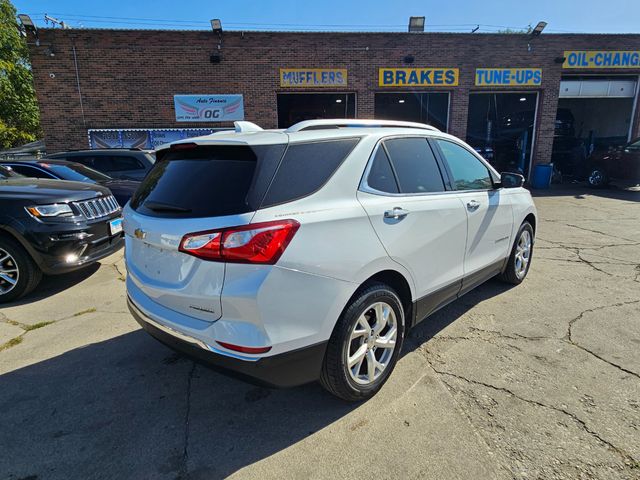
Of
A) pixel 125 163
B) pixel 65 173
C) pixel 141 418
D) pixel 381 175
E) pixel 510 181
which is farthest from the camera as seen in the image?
pixel 125 163

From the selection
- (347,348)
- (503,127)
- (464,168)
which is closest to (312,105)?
(503,127)

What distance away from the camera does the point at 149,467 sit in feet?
7.00

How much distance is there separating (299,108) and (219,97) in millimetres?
3483

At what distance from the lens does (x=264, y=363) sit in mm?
2076

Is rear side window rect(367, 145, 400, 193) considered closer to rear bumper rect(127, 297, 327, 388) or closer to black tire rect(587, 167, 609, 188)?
rear bumper rect(127, 297, 327, 388)

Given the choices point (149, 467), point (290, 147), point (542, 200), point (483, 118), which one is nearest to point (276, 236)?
point (290, 147)

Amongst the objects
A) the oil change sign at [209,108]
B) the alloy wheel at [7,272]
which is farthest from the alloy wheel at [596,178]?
the alloy wheel at [7,272]

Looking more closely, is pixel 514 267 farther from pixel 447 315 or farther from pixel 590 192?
pixel 590 192

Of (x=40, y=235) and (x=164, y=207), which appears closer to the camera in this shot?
(x=164, y=207)

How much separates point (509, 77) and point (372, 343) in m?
16.1

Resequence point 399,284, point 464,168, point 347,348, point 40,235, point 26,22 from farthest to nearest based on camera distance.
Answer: point 26,22 < point 40,235 < point 464,168 < point 399,284 < point 347,348

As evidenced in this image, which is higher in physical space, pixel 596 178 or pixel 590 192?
pixel 596 178

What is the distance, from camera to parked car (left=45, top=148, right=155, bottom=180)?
8625 mm

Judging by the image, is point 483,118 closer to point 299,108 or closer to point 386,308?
point 299,108
